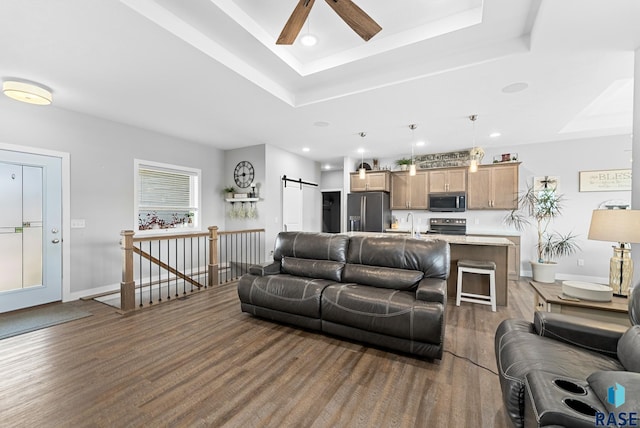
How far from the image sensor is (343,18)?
189cm

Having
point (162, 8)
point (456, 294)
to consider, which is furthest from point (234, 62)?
point (456, 294)

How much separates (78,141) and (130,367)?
3627mm

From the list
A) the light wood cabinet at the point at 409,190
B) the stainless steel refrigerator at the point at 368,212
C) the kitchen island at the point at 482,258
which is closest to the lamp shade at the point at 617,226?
the kitchen island at the point at 482,258

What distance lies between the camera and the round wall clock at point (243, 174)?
596 cm

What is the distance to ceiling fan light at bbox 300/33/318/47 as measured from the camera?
267 centimetres

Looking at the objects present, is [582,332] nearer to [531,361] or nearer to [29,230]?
[531,361]

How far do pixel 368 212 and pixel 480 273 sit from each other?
314 centimetres

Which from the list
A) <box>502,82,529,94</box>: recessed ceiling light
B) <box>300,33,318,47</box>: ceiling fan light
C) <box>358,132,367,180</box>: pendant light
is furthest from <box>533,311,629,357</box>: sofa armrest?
<box>358,132,367,180</box>: pendant light

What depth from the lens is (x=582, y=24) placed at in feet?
6.91

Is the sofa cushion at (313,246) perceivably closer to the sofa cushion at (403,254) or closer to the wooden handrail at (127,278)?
the sofa cushion at (403,254)

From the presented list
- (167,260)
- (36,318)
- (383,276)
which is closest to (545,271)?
(383,276)

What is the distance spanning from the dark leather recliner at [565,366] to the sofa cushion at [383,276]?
95 cm

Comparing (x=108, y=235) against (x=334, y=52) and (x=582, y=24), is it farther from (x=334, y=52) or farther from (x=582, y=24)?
(x=582, y=24)

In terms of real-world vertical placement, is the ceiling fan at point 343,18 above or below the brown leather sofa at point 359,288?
above
